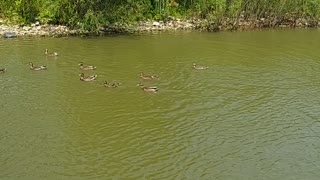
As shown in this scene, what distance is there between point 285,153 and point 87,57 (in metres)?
18.5

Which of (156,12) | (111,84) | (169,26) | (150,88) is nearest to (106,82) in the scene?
(111,84)

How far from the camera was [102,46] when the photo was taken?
125 feet

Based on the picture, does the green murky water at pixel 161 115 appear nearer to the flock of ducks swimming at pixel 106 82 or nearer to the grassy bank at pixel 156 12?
the flock of ducks swimming at pixel 106 82

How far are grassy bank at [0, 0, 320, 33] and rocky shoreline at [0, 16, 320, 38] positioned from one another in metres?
0.11

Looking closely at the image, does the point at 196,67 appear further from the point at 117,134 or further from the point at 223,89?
the point at 117,134

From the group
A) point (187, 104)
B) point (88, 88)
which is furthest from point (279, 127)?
point (88, 88)

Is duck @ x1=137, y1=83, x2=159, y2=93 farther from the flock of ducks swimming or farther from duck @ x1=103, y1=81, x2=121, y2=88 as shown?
duck @ x1=103, y1=81, x2=121, y2=88

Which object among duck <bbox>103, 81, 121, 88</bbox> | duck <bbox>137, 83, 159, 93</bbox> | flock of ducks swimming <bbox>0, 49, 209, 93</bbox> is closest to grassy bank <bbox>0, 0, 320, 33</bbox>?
flock of ducks swimming <bbox>0, 49, 209, 93</bbox>

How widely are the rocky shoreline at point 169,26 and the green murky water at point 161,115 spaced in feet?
15.9

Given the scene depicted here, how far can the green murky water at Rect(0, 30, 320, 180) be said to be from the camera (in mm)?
17531

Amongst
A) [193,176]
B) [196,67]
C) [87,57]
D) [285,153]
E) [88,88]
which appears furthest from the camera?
[87,57]

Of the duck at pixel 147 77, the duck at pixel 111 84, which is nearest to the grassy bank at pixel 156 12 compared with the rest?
the duck at pixel 147 77

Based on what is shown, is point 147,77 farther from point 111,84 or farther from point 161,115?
point 161,115

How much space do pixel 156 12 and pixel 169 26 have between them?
2789 mm
